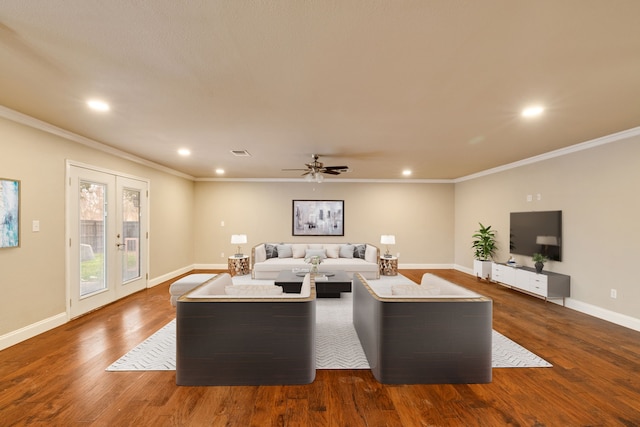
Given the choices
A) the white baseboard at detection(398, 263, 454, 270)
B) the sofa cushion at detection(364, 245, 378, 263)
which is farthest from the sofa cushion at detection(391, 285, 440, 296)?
the white baseboard at detection(398, 263, 454, 270)

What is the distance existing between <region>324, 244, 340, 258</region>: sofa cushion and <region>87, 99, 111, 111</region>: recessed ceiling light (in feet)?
17.5

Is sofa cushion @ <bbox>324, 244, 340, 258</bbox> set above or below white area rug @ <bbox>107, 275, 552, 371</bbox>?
above

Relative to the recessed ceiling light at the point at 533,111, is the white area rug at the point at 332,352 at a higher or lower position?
lower

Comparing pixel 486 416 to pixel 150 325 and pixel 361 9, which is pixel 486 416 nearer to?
pixel 361 9

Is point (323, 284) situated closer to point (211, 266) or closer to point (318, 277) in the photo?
point (318, 277)

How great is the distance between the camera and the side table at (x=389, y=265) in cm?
723

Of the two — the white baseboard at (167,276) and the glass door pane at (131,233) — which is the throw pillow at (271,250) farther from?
the glass door pane at (131,233)

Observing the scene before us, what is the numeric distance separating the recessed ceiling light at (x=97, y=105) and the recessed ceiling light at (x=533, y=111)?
14.3ft

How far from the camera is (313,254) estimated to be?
23.5ft

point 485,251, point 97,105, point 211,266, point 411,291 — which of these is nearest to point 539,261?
point 485,251

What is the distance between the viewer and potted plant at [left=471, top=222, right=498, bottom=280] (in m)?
6.58

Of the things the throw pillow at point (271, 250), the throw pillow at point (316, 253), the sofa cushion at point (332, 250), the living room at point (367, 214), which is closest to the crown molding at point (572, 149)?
the living room at point (367, 214)

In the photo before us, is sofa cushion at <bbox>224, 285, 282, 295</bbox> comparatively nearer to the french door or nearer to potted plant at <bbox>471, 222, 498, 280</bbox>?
the french door

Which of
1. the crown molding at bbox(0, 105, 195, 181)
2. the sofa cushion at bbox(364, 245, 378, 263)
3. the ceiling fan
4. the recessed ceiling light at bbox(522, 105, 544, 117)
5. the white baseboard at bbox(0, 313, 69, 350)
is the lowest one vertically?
the white baseboard at bbox(0, 313, 69, 350)
